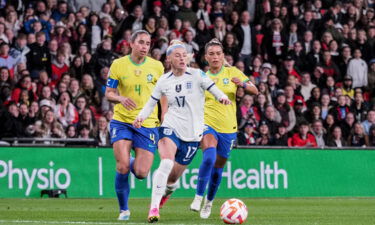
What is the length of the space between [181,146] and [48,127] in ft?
28.7

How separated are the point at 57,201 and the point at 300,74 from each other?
10.5m

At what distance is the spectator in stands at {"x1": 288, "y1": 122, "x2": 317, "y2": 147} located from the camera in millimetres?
24125

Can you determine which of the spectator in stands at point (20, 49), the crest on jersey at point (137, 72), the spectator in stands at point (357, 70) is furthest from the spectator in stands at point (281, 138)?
the crest on jersey at point (137, 72)


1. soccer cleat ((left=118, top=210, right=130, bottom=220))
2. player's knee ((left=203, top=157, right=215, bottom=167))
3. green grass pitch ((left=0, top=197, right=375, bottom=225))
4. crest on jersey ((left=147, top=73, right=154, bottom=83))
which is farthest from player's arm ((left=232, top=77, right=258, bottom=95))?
soccer cleat ((left=118, top=210, right=130, bottom=220))

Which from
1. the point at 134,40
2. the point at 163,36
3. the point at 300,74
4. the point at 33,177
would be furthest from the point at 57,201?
the point at 300,74

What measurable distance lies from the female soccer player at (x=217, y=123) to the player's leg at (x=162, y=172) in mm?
1928

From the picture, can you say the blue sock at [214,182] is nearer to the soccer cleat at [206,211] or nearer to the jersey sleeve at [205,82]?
the soccer cleat at [206,211]

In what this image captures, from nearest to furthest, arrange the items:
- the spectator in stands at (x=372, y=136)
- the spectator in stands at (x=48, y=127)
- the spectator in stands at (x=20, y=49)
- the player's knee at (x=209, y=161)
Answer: the player's knee at (x=209, y=161), the spectator in stands at (x=48, y=127), the spectator in stands at (x=20, y=49), the spectator in stands at (x=372, y=136)

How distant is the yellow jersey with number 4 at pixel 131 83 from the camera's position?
14070 millimetres

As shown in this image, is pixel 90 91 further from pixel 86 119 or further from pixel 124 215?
pixel 124 215

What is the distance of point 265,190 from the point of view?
22016mm

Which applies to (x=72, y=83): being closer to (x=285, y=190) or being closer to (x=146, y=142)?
(x=285, y=190)

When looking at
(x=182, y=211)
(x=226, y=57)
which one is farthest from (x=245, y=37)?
(x=182, y=211)

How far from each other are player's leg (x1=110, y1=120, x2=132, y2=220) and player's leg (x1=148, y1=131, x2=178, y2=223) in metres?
0.65
